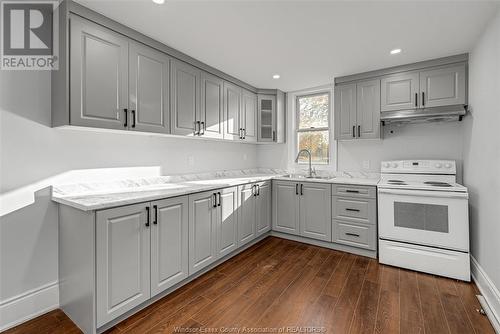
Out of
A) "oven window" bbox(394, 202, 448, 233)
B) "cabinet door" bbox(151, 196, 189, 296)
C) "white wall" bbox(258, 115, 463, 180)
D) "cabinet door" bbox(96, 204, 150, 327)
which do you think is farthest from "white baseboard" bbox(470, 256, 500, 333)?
"cabinet door" bbox(96, 204, 150, 327)

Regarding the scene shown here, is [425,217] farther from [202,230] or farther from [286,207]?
[202,230]

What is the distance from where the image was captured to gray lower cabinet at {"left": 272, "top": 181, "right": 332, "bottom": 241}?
316 cm

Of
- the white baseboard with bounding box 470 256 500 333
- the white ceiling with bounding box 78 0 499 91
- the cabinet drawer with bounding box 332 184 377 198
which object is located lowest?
the white baseboard with bounding box 470 256 500 333

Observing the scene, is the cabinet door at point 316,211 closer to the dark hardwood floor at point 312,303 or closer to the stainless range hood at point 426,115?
the dark hardwood floor at point 312,303

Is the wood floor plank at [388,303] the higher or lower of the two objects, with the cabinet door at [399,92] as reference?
lower

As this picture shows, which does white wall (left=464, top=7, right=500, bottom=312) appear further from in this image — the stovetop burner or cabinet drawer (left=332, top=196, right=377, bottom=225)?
cabinet drawer (left=332, top=196, right=377, bottom=225)

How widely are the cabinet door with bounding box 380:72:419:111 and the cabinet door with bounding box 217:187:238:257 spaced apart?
224 cm

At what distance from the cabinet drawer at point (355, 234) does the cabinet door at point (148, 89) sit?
241 centimetres

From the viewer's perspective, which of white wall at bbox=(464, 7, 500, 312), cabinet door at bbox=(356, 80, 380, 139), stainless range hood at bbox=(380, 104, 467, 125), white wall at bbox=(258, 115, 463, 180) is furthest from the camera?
cabinet door at bbox=(356, 80, 380, 139)

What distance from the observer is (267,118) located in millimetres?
3992

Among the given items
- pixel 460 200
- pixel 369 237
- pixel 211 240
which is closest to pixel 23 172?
pixel 211 240

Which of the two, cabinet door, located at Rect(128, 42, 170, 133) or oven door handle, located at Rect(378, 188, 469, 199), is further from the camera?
oven door handle, located at Rect(378, 188, 469, 199)

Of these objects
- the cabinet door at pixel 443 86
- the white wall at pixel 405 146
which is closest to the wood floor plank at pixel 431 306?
the white wall at pixel 405 146

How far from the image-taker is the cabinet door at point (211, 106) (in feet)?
9.23
